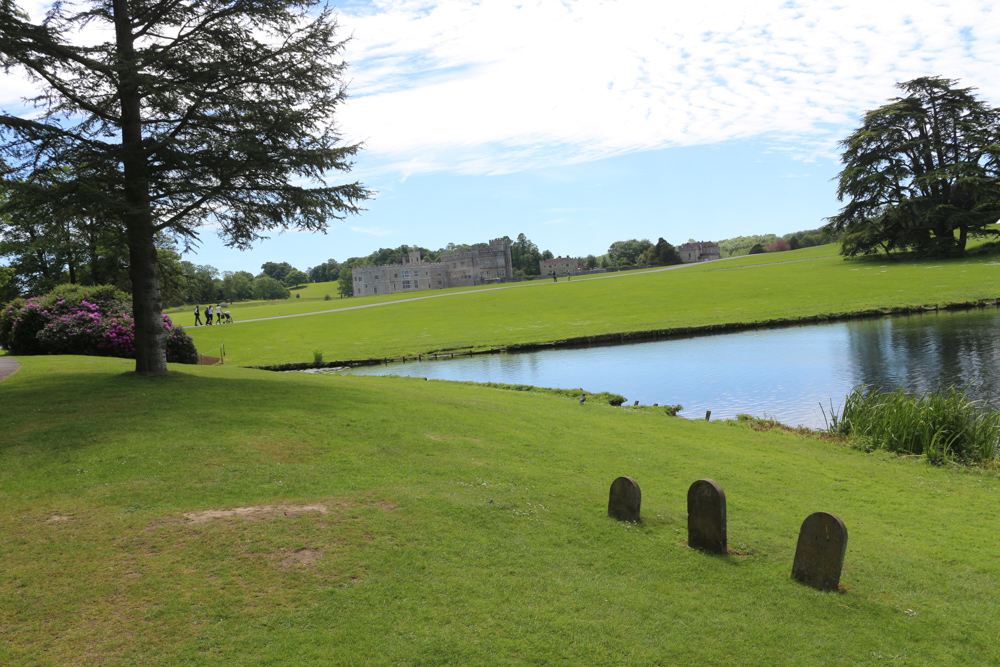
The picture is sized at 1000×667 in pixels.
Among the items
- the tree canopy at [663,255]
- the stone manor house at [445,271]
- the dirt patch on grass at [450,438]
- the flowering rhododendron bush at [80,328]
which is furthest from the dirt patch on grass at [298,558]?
the stone manor house at [445,271]

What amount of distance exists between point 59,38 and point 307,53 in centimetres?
541

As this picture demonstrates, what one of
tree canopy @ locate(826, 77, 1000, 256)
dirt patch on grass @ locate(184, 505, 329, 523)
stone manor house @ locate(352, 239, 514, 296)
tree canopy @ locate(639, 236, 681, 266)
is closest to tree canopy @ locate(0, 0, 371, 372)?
dirt patch on grass @ locate(184, 505, 329, 523)

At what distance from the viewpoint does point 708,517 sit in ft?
A: 23.0

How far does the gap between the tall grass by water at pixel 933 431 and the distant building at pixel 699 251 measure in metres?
176

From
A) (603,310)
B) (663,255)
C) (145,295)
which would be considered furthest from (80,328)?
(663,255)

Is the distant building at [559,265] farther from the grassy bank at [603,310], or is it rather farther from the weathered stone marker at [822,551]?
the weathered stone marker at [822,551]

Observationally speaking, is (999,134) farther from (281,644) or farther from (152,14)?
(281,644)

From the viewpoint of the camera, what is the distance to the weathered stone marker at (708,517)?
22.8ft

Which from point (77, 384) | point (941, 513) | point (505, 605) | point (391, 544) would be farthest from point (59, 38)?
point (941, 513)

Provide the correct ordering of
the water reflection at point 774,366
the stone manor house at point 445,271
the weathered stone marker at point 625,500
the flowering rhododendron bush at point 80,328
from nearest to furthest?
the weathered stone marker at point 625,500
the water reflection at point 774,366
the flowering rhododendron bush at point 80,328
the stone manor house at point 445,271

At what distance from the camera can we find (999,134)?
68000 millimetres

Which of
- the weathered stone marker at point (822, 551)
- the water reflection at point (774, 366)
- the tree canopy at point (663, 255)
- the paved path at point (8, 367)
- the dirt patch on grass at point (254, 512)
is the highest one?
the tree canopy at point (663, 255)

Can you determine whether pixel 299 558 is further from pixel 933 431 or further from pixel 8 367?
pixel 8 367

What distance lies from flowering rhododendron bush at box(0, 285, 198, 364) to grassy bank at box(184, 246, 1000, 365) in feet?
43.0
